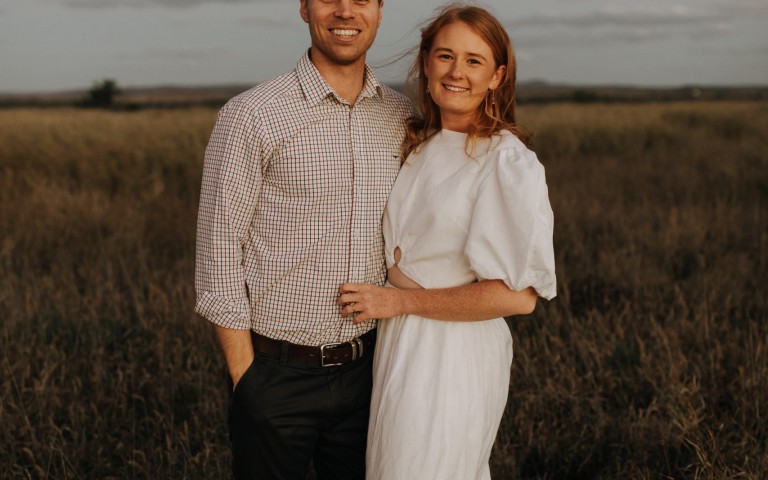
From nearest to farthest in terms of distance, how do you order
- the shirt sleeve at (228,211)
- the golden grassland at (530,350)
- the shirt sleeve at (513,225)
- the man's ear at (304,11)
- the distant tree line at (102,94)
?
the shirt sleeve at (513,225), the shirt sleeve at (228,211), the man's ear at (304,11), the golden grassland at (530,350), the distant tree line at (102,94)

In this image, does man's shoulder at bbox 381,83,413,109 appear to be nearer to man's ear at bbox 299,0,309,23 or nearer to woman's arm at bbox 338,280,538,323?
man's ear at bbox 299,0,309,23

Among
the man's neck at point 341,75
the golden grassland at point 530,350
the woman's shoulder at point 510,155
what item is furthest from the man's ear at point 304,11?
the golden grassland at point 530,350

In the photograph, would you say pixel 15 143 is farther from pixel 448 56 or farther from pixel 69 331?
pixel 448 56

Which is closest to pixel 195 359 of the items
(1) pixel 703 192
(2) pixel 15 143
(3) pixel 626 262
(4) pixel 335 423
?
(4) pixel 335 423

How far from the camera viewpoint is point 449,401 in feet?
5.90

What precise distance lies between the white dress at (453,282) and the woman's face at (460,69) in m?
0.11

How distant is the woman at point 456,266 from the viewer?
5.76 feet

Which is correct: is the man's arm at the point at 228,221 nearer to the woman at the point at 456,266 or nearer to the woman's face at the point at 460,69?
the woman at the point at 456,266

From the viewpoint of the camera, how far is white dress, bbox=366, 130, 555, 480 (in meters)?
1.74

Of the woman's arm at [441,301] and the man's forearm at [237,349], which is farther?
the man's forearm at [237,349]

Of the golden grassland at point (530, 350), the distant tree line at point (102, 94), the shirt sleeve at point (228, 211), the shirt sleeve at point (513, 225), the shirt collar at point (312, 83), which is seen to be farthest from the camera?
the distant tree line at point (102, 94)

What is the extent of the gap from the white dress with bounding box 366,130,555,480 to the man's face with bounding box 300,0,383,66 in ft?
1.15

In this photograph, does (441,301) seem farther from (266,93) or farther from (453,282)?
(266,93)

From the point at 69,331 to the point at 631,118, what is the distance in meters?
16.1
